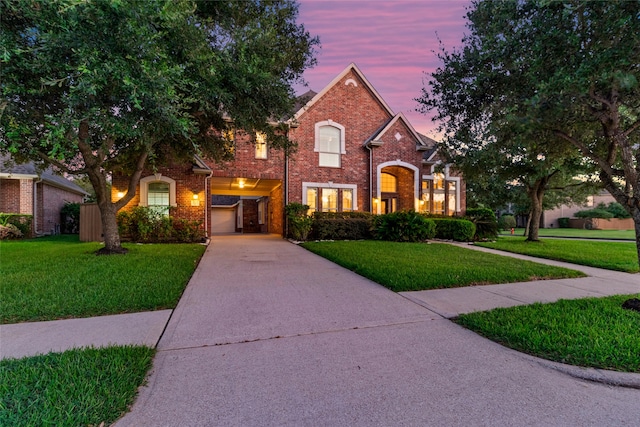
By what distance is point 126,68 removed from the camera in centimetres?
456

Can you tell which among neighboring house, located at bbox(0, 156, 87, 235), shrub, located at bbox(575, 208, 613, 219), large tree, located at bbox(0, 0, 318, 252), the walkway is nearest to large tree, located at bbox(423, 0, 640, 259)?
the walkway

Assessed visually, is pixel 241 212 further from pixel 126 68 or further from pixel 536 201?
pixel 126 68

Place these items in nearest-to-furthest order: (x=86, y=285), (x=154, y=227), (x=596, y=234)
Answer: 1. (x=86, y=285)
2. (x=154, y=227)
3. (x=596, y=234)

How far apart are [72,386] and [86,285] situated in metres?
3.66

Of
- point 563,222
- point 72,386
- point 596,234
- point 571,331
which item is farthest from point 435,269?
point 563,222

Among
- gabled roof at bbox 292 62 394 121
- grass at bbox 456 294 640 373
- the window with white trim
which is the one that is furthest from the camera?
the window with white trim

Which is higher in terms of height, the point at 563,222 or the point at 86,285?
the point at 563,222

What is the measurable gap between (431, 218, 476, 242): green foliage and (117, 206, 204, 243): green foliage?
36.0 feet

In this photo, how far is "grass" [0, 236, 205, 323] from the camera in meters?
3.98

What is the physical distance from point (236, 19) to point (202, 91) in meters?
3.26

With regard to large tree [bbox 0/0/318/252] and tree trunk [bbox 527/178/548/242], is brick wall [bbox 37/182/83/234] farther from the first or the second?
tree trunk [bbox 527/178/548/242]

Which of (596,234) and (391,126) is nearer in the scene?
(391,126)

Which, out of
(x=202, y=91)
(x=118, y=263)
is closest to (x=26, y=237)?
(x=118, y=263)

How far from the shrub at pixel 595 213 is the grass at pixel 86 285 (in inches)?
1547
